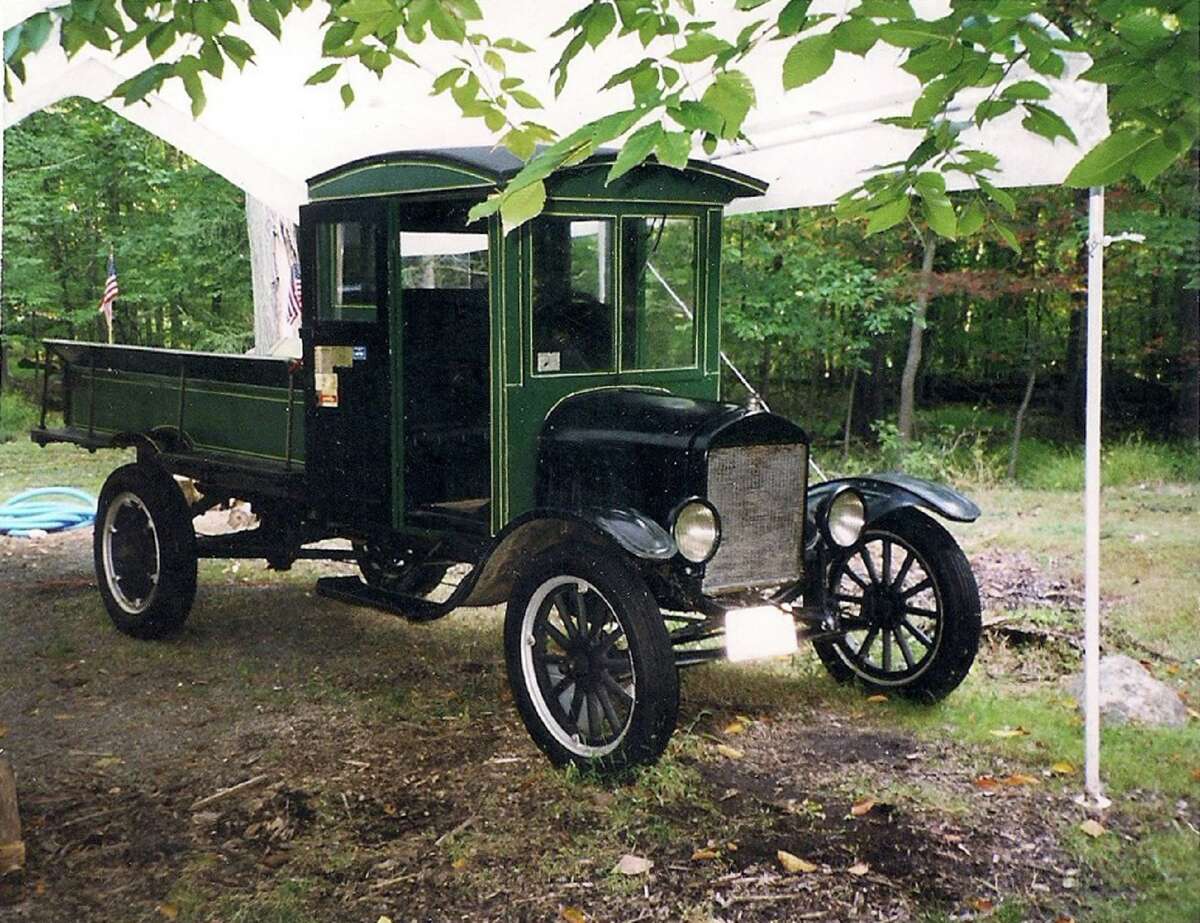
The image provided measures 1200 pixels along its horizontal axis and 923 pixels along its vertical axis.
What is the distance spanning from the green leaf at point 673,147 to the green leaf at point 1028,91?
67cm

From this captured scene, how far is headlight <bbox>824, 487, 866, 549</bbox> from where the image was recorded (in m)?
4.54

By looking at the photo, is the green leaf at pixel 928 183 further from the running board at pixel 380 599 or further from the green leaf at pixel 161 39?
the running board at pixel 380 599

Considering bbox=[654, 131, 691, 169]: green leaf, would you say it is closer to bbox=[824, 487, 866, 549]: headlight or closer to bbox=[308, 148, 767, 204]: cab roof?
bbox=[308, 148, 767, 204]: cab roof

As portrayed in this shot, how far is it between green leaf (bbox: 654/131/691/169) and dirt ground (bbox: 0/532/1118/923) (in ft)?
6.31

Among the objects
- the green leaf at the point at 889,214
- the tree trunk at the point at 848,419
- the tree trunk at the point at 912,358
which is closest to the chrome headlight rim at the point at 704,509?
the green leaf at the point at 889,214

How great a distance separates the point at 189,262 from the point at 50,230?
166 cm

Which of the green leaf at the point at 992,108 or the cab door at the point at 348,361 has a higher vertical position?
the green leaf at the point at 992,108

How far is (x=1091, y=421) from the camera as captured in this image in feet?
11.8

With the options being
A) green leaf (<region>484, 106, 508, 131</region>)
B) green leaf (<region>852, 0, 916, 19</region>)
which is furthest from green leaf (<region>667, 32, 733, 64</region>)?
green leaf (<region>484, 106, 508, 131</region>)

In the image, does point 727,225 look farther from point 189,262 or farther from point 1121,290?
point 189,262

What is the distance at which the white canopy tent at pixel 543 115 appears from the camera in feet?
12.5

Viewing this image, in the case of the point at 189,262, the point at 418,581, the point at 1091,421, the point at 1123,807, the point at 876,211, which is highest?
the point at 189,262

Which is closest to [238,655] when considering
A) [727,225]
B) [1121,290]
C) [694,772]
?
[694,772]

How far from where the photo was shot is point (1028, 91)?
2373mm
